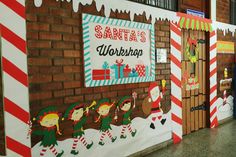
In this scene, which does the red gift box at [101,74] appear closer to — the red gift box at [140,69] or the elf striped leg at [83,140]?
the red gift box at [140,69]

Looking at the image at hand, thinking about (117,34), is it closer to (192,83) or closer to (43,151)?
(43,151)

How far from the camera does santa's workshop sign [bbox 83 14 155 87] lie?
3461 millimetres

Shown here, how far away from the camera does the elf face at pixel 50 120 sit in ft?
9.88

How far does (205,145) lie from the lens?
4723 millimetres

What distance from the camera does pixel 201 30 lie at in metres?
5.71

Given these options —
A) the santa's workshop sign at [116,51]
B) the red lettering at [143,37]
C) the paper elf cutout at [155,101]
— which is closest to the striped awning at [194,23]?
the santa's workshop sign at [116,51]

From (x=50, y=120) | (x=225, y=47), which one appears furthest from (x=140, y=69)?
(x=225, y=47)

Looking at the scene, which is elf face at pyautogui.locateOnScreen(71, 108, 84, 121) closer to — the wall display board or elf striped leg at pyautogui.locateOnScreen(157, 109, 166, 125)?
elf striped leg at pyautogui.locateOnScreen(157, 109, 166, 125)

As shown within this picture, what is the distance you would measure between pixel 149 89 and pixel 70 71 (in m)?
1.58

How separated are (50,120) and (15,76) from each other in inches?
25.7

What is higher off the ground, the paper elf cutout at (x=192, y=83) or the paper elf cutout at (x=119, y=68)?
the paper elf cutout at (x=119, y=68)

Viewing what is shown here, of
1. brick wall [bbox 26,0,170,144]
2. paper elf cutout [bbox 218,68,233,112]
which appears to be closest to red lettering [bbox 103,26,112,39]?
brick wall [bbox 26,0,170,144]

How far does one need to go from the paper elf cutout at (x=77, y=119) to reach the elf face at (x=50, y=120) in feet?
0.47

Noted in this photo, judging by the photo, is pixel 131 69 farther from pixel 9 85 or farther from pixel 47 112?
pixel 9 85
